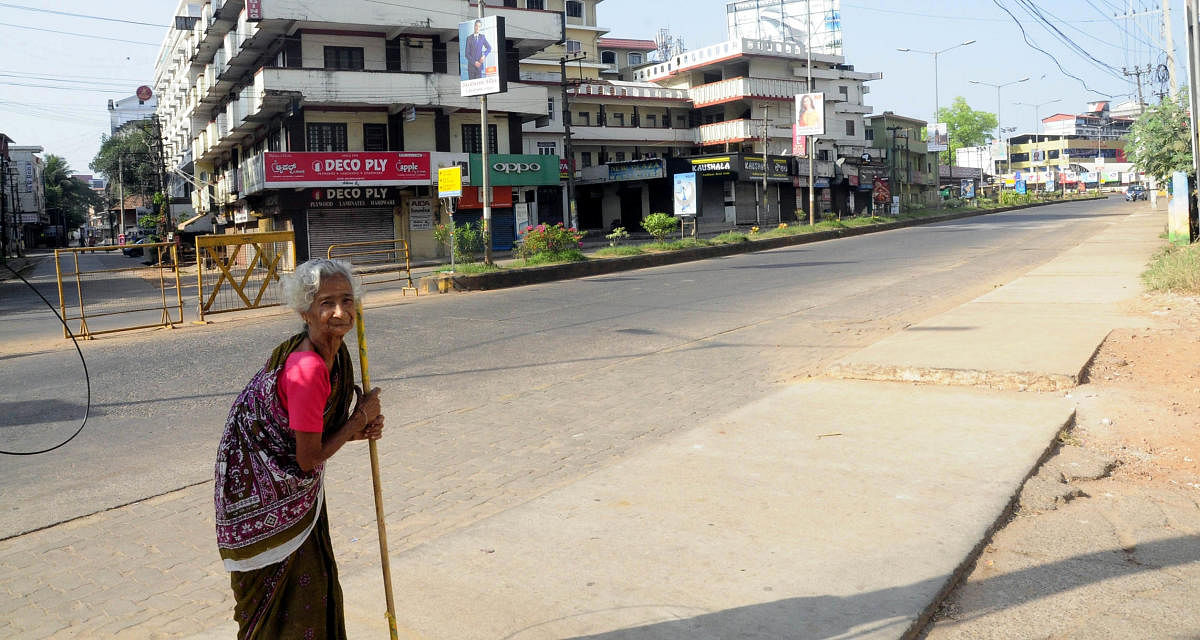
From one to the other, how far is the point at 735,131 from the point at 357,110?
973 inches

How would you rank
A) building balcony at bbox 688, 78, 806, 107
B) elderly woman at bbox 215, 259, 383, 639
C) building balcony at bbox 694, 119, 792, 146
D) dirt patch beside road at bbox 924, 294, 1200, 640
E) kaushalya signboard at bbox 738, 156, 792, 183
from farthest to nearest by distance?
1. building balcony at bbox 688, 78, 806, 107
2. building balcony at bbox 694, 119, 792, 146
3. kaushalya signboard at bbox 738, 156, 792, 183
4. dirt patch beside road at bbox 924, 294, 1200, 640
5. elderly woman at bbox 215, 259, 383, 639

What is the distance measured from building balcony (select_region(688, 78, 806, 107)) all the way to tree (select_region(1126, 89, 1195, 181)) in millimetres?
31640

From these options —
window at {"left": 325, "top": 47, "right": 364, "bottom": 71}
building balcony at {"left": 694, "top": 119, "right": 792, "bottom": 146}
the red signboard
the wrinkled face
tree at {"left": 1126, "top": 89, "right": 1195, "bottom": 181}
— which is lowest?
the wrinkled face

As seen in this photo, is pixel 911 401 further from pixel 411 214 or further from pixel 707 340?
pixel 411 214

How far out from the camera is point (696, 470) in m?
5.22

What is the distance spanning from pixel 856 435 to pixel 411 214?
32.0 metres

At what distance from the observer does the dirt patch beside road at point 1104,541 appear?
331 centimetres

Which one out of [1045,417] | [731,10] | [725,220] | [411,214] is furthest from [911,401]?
[731,10]

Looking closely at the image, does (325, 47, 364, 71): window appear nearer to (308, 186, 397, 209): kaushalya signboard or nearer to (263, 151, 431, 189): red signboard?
(263, 151, 431, 189): red signboard

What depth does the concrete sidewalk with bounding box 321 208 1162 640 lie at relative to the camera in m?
3.35

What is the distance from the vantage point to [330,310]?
2.67m

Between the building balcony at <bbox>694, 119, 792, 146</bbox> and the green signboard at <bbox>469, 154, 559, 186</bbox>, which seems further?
the building balcony at <bbox>694, 119, 792, 146</bbox>

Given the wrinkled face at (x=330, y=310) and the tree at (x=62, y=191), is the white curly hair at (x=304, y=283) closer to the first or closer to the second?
the wrinkled face at (x=330, y=310)

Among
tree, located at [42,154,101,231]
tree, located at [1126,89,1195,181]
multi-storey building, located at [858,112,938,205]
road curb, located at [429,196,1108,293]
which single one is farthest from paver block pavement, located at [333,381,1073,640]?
tree, located at [42,154,101,231]
